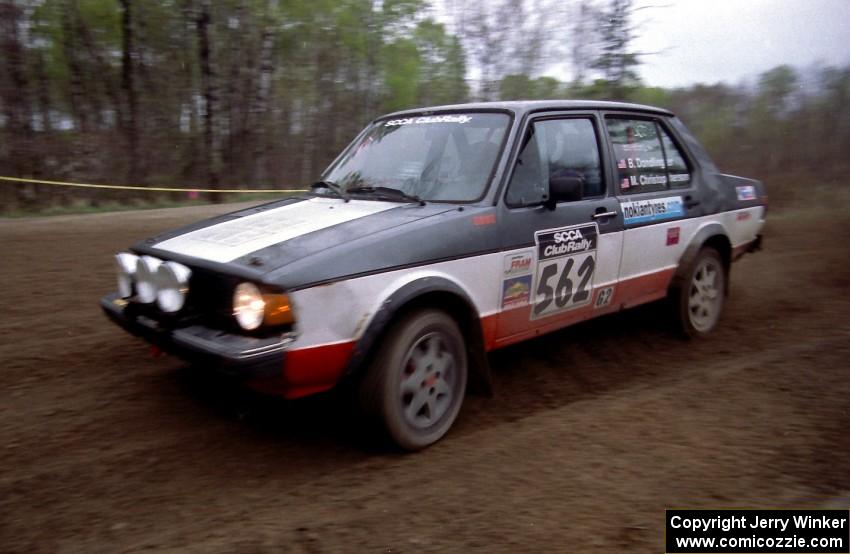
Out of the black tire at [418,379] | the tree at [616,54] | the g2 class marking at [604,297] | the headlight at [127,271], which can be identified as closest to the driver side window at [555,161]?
the g2 class marking at [604,297]

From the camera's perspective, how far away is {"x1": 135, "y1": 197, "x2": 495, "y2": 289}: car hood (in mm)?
3109

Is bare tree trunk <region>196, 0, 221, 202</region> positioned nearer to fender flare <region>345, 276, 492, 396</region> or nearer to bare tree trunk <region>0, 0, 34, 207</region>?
bare tree trunk <region>0, 0, 34, 207</region>

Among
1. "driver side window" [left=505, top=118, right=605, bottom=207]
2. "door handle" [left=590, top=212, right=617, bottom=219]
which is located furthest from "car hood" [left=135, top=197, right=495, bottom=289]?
"door handle" [left=590, top=212, right=617, bottom=219]

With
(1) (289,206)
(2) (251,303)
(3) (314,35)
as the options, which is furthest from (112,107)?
(2) (251,303)

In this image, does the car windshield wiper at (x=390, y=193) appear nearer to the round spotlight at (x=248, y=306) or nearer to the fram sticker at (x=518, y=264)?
the fram sticker at (x=518, y=264)

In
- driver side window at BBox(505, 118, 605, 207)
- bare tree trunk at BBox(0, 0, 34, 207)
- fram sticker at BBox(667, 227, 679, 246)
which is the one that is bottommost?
fram sticker at BBox(667, 227, 679, 246)

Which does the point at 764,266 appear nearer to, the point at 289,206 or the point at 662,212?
the point at 662,212

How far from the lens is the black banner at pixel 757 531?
2.67m

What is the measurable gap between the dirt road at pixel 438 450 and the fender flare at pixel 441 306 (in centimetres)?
35

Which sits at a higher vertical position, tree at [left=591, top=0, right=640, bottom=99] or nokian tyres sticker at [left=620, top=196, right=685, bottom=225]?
tree at [left=591, top=0, right=640, bottom=99]

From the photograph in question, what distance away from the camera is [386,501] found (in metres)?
2.97

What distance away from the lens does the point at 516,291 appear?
3930 millimetres

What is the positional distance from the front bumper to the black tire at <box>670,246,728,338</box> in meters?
3.42

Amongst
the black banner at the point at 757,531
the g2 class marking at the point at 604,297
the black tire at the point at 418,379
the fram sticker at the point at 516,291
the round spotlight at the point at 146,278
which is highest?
the round spotlight at the point at 146,278
